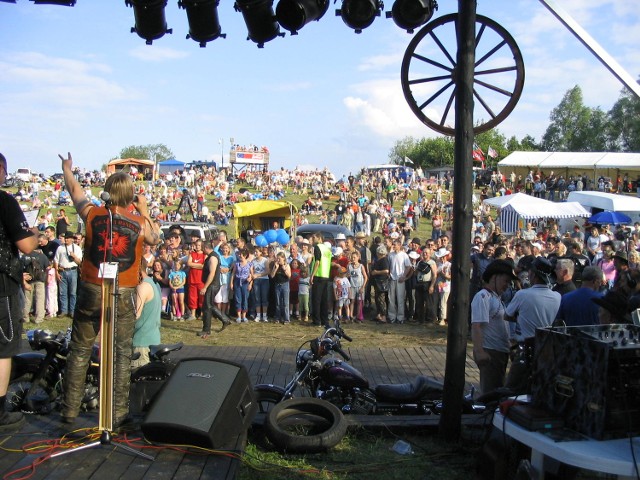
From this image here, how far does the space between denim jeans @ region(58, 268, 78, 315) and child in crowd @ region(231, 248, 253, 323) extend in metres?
3.31

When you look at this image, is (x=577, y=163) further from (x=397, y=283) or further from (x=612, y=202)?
(x=397, y=283)

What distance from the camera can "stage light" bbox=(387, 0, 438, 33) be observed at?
559 cm

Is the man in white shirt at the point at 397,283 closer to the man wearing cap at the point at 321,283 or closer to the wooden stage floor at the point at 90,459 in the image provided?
the man wearing cap at the point at 321,283

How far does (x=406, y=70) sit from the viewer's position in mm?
5770

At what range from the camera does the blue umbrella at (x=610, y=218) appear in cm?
2141

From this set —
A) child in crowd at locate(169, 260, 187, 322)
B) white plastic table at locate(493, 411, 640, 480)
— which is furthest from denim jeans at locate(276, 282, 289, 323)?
white plastic table at locate(493, 411, 640, 480)

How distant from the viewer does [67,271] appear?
41.4 ft

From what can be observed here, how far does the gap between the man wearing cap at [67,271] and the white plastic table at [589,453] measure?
11.0 metres

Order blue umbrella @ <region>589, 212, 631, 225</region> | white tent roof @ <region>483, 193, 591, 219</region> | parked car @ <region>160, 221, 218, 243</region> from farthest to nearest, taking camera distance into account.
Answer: blue umbrella @ <region>589, 212, 631, 225</region>
parked car @ <region>160, 221, 218, 243</region>
white tent roof @ <region>483, 193, 591, 219</region>

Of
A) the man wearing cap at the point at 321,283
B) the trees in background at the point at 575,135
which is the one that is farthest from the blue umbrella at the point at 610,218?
the trees in background at the point at 575,135

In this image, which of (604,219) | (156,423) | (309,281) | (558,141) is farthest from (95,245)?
(558,141)

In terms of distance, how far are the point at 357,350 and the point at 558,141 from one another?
76.7m

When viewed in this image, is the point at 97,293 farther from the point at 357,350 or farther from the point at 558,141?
the point at 558,141

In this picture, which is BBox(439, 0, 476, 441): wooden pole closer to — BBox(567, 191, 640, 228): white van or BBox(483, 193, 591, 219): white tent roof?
BBox(483, 193, 591, 219): white tent roof
